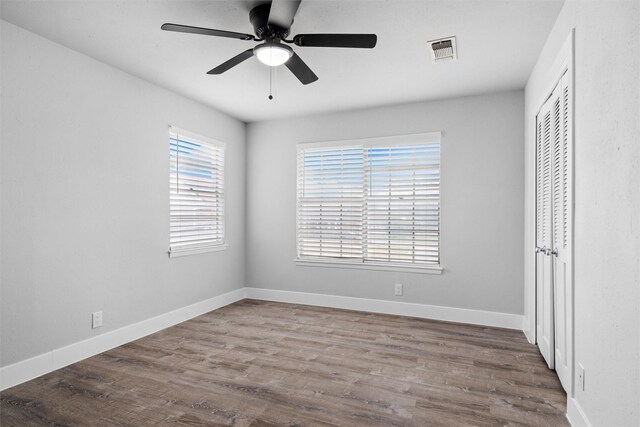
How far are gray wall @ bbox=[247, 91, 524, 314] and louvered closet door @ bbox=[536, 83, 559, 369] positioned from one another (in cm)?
67

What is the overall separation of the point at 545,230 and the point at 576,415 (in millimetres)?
1470

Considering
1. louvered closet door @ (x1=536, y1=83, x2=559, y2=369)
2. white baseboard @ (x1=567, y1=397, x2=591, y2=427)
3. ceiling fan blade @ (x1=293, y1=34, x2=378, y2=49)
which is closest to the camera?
white baseboard @ (x1=567, y1=397, x2=591, y2=427)

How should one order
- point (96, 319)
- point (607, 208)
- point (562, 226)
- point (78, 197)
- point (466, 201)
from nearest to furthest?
point (607, 208) → point (562, 226) → point (78, 197) → point (96, 319) → point (466, 201)

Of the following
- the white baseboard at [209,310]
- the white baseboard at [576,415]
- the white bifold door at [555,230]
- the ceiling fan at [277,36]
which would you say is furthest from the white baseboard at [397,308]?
the ceiling fan at [277,36]

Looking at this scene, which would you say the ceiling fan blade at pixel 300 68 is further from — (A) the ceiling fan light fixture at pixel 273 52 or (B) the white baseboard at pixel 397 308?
(B) the white baseboard at pixel 397 308

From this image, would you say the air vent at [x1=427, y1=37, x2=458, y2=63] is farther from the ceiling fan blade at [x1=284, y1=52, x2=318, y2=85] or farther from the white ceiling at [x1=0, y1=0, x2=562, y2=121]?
the ceiling fan blade at [x1=284, y1=52, x2=318, y2=85]

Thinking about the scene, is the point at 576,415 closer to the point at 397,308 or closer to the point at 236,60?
the point at 397,308

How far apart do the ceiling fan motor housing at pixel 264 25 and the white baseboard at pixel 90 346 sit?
9.61ft

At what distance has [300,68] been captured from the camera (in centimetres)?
270

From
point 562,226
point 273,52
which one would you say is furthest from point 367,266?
point 273,52

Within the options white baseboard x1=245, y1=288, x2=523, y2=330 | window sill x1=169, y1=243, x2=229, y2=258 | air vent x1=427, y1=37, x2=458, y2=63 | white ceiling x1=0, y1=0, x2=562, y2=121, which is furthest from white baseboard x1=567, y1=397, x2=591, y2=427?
window sill x1=169, y1=243, x2=229, y2=258

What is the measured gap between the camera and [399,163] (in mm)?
4508

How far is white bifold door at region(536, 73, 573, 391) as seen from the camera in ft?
7.43

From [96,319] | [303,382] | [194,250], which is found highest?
[194,250]
